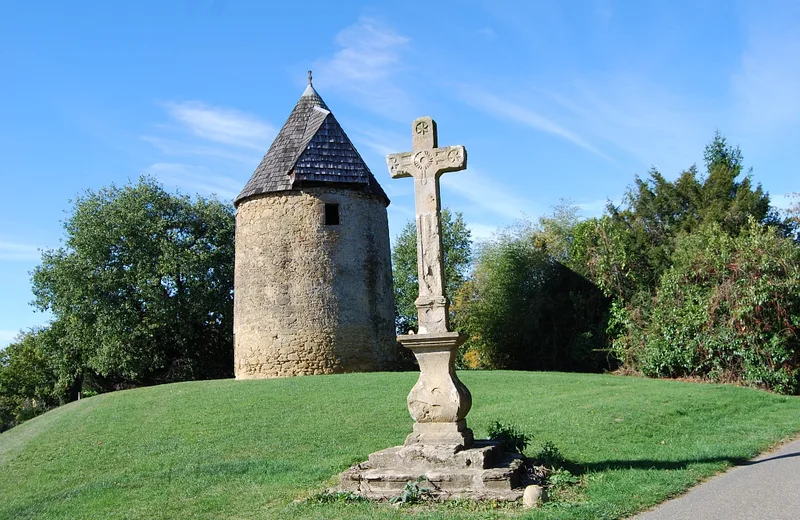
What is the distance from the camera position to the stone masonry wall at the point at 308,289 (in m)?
20.2

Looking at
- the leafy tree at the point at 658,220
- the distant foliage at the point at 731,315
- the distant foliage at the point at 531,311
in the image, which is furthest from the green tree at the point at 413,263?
the distant foliage at the point at 731,315

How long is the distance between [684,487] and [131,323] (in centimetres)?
2379

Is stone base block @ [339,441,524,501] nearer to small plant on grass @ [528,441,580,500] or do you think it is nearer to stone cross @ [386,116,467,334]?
small plant on grass @ [528,441,580,500]

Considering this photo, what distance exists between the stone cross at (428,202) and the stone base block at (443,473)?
4.02 ft

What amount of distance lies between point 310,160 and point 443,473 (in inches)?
607

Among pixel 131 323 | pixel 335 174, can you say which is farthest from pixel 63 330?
pixel 335 174

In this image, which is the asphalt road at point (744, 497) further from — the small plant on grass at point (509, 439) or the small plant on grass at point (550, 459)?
the small plant on grass at point (509, 439)

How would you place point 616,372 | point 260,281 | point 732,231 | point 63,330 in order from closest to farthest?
point 260,281, point 616,372, point 732,231, point 63,330

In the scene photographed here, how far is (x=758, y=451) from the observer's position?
8953mm

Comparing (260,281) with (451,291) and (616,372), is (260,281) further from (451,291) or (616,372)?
(451,291)

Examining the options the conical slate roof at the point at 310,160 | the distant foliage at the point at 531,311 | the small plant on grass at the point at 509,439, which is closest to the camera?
the small plant on grass at the point at 509,439

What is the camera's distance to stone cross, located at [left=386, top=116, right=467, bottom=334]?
732 cm

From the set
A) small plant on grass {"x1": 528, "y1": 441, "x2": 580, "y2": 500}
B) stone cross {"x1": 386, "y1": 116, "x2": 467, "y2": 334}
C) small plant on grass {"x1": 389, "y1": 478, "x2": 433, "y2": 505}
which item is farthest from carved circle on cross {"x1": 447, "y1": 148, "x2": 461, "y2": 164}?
small plant on grass {"x1": 389, "y1": 478, "x2": 433, "y2": 505}

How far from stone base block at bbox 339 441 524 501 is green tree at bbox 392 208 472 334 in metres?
30.2
